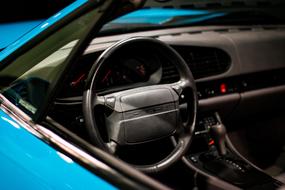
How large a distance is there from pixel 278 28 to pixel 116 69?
1493mm

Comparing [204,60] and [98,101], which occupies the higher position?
[98,101]

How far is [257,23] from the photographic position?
3.11 metres

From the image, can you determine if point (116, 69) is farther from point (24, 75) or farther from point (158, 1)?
point (158, 1)

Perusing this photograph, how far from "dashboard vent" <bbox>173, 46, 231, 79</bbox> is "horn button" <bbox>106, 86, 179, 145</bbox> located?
0.59 m

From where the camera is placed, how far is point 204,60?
8.64 feet

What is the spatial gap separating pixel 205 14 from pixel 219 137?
97cm

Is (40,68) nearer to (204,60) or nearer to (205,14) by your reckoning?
(204,60)

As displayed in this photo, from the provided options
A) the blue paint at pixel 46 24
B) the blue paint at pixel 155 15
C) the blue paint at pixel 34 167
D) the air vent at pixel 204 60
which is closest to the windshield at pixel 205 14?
the blue paint at pixel 155 15

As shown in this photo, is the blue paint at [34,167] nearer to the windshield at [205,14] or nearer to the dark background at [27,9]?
the windshield at [205,14]

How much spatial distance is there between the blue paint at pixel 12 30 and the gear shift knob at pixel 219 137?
1241 millimetres

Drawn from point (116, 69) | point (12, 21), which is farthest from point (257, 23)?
point (12, 21)

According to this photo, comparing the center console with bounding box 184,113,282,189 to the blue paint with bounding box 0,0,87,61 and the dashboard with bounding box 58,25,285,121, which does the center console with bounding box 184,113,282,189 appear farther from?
the blue paint with bounding box 0,0,87,61

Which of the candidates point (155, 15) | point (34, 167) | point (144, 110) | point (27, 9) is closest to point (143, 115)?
point (144, 110)

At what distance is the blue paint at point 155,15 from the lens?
8.79 feet
